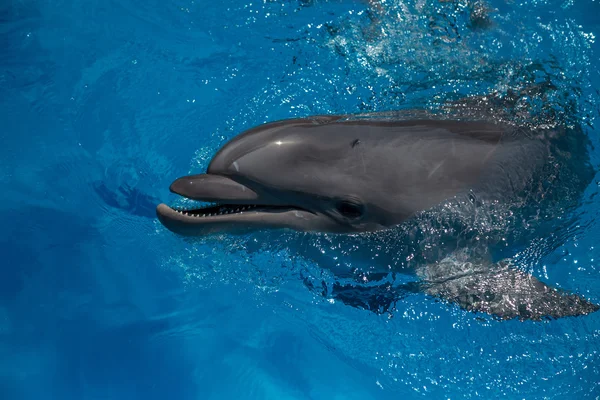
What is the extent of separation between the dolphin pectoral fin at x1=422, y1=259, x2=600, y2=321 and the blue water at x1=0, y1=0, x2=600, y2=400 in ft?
1.54

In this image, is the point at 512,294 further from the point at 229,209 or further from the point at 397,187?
the point at 229,209

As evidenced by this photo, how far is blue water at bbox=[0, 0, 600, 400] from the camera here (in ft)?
20.8

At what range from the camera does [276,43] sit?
26.9 feet

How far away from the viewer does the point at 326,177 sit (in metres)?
4.43

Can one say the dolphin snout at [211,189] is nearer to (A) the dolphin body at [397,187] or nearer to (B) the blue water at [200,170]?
(A) the dolphin body at [397,187]

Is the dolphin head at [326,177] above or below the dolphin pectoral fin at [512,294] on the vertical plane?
above

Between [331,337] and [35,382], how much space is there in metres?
4.25

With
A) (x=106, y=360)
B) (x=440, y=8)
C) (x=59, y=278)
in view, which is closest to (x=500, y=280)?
(x=440, y=8)

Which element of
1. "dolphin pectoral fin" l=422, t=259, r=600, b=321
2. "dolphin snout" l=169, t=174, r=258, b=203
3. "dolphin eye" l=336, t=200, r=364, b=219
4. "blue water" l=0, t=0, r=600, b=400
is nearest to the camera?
"dolphin snout" l=169, t=174, r=258, b=203

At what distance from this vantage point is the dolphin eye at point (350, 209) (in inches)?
179

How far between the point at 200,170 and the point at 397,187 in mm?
3214

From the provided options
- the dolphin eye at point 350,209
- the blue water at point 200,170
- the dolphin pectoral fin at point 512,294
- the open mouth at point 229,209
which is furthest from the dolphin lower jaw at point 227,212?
the dolphin pectoral fin at point 512,294

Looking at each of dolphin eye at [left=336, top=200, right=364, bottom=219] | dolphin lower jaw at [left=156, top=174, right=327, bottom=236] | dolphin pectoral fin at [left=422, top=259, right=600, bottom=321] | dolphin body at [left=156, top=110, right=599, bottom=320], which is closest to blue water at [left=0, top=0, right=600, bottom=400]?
dolphin pectoral fin at [left=422, top=259, right=600, bottom=321]

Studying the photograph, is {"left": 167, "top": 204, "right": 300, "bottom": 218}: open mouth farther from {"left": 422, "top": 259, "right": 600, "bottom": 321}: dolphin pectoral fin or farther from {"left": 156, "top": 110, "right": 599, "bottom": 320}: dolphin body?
{"left": 422, "top": 259, "right": 600, "bottom": 321}: dolphin pectoral fin
